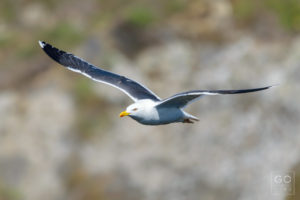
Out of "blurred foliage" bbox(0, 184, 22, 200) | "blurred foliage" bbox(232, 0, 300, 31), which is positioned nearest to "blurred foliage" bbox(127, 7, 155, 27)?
"blurred foliage" bbox(232, 0, 300, 31)

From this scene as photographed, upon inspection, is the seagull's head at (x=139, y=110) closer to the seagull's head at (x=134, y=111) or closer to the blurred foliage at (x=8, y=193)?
the seagull's head at (x=134, y=111)

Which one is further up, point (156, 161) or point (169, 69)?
point (169, 69)

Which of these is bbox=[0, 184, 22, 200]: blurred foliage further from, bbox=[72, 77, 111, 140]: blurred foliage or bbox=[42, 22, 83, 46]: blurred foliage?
bbox=[42, 22, 83, 46]: blurred foliage

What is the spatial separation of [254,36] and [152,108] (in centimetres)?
723

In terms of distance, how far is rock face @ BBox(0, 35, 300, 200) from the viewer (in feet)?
60.4

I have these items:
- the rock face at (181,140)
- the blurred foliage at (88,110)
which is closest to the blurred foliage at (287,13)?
the rock face at (181,140)

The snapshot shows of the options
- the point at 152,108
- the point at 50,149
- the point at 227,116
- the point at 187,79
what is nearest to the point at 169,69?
the point at 187,79

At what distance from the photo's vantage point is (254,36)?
19.1 metres

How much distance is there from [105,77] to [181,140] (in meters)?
5.41

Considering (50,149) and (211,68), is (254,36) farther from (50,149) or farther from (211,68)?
(50,149)

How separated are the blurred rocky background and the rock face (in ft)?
0.07

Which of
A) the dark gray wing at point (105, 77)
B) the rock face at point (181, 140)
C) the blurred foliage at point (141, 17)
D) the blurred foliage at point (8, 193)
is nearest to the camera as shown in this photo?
the dark gray wing at point (105, 77)

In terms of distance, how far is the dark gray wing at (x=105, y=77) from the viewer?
13.3 metres

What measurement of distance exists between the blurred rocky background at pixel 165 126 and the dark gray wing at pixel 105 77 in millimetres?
5056
